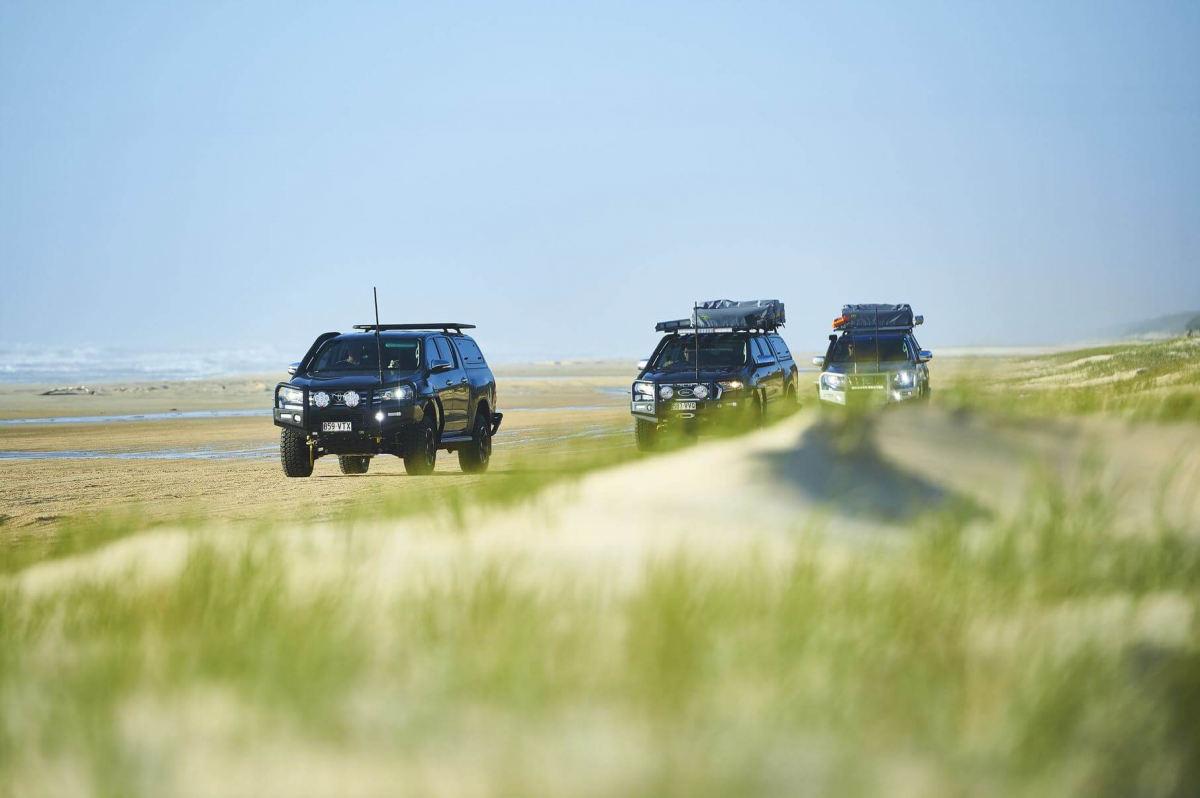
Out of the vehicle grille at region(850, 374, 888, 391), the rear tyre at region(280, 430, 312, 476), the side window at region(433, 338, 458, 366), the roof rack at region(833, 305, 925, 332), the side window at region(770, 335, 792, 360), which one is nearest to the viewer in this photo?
the rear tyre at region(280, 430, 312, 476)

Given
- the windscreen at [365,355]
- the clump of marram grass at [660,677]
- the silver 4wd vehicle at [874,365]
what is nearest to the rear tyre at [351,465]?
the windscreen at [365,355]

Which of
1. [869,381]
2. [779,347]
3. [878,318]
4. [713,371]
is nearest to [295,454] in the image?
[713,371]

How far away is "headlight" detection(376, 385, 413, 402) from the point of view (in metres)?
15.0

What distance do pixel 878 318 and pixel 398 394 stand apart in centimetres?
1085

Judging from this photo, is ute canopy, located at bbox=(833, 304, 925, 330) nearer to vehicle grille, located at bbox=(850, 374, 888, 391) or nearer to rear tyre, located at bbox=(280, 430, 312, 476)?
vehicle grille, located at bbox=(850, 374, 888, 391)

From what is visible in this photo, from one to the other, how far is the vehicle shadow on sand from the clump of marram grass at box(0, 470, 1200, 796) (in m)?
0.94

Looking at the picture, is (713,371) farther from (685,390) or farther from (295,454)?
(295,454)

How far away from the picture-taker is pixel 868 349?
19688 mm

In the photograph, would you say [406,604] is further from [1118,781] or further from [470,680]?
[1118,781]

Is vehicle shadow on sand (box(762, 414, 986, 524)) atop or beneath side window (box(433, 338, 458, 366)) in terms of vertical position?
beneath

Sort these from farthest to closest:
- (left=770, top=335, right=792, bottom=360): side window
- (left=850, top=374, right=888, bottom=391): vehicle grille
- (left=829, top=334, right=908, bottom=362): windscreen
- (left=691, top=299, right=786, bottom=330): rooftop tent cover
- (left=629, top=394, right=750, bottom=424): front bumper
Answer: (left=829, top=334, right=908, bottom=362): windscreen
(left=770, top=335, right=792, bottom=360): side window
(left=850, top=374, right=888, bottom=391): vehicle grille
(left=691, top=299, right=786, bottom=330): rooftop tent cover
(left=629, top=394, right=750, bottom=424): front bumper

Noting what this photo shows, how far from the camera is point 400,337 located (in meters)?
16.0

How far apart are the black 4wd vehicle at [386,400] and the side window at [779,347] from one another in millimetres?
5039

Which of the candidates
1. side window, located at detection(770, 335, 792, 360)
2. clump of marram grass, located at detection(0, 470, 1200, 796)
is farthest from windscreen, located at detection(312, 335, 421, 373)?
clump of marram grass, located at detection(0, 470, 1200, 796)
